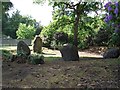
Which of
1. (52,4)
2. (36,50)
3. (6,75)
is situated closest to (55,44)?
(36,50)

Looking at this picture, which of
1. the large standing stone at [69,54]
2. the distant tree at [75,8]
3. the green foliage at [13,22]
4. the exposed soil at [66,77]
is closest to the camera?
the exposed soil at [66,77]

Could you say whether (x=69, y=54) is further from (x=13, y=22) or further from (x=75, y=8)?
(x=13, y=22)

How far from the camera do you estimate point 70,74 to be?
4.72 meters

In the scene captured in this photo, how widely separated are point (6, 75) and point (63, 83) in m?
1.27

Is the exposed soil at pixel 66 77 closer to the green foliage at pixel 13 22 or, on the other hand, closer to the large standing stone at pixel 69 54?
the large standing stone at pixel 69 54

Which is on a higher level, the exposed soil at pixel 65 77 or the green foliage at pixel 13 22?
the green foliage at pixel 13 22

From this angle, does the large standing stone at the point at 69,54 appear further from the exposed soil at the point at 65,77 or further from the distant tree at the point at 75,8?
the distant tree at the point at 75,8

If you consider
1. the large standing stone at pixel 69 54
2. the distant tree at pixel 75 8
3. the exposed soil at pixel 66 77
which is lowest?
the exposed soil at pixel 66 77

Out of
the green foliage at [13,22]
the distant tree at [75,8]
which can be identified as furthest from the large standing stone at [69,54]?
the green foliage at [13,22]

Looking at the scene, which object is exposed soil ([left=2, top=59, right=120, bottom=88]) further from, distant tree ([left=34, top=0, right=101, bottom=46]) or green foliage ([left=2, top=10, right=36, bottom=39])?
green foliage ([left=2, top=10, right=36, bottom=39])

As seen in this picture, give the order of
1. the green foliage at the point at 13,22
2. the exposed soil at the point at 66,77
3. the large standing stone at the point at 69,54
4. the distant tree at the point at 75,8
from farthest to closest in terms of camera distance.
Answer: the green foliage at the point at 13,22 < the distant tree at the point at 75,8 < the large standing stone at the point at 69,54 < the exposed soil at the point at 66,77

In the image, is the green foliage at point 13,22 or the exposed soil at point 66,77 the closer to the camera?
the exposed soil at point 66,77

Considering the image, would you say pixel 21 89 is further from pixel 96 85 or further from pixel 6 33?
pixel 6 33

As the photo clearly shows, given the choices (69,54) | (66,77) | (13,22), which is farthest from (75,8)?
(13,22)
